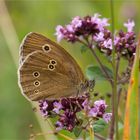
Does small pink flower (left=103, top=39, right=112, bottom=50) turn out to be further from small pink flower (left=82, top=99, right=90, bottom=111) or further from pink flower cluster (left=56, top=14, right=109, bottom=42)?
small pink flower (left=82, top=99, right=90, bottom=111)

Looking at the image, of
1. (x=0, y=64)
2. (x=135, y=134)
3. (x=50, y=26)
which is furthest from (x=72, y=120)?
(x=50, y=26)

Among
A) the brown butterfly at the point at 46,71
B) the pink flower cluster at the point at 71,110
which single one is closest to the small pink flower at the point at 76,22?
the brown butterfly at the point at 46,71

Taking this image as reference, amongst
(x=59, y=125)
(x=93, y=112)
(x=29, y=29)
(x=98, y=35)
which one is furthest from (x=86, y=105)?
(x=29, y=29)

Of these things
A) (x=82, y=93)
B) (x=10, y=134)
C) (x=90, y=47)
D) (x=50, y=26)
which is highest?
(x=50, y=26)

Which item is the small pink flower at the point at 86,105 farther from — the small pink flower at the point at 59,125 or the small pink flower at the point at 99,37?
the small pink flower at the point at 99,37

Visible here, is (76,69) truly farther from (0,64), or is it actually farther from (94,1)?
(94,1)

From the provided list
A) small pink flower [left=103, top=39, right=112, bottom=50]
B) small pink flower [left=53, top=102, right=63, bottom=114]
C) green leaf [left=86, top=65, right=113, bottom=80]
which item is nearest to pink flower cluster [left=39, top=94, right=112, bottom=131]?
small pink flower [left=53, top=102, right=63, bottom=114]
